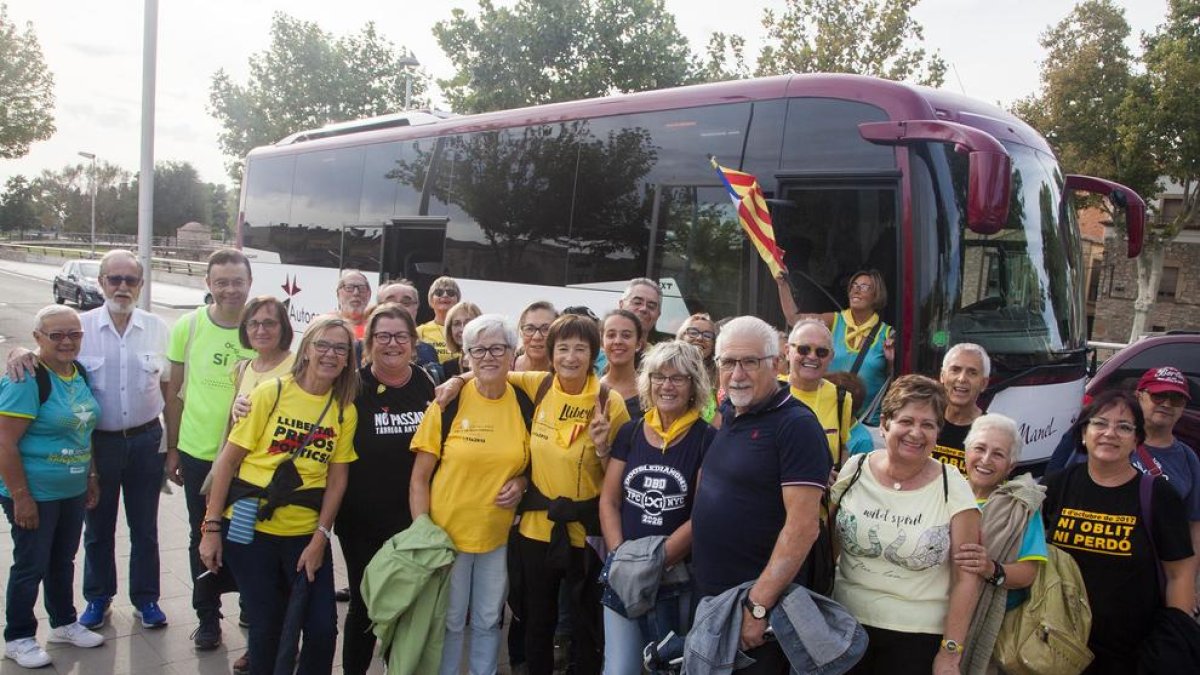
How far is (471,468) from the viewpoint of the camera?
12.0 ft

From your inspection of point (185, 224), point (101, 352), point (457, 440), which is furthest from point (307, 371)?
point (185, 224)

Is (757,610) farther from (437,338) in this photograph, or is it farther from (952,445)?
(437,338)

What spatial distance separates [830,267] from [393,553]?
3.59 m

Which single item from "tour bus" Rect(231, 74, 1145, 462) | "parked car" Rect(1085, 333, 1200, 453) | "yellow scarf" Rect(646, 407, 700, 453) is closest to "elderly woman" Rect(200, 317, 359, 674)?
"yellow scarf" Rect(646, 407, 700, 453)

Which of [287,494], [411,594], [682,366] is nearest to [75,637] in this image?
[287,494]

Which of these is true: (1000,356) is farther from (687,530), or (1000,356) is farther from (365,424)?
(365,424)

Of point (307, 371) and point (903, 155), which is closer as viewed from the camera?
point (307, 371)

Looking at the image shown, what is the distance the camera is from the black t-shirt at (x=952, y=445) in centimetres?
379

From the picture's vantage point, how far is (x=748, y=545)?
2.88m

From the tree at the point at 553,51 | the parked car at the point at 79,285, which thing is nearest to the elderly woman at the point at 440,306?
the tree at the point at 553,51

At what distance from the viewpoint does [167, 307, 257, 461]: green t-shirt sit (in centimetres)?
423

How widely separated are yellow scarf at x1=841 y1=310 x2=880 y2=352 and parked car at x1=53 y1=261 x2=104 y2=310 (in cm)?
2681

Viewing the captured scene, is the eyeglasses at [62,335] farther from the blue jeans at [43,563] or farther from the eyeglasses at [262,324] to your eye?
the eyeglasses at [262,324]

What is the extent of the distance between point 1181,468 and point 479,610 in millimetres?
3355
